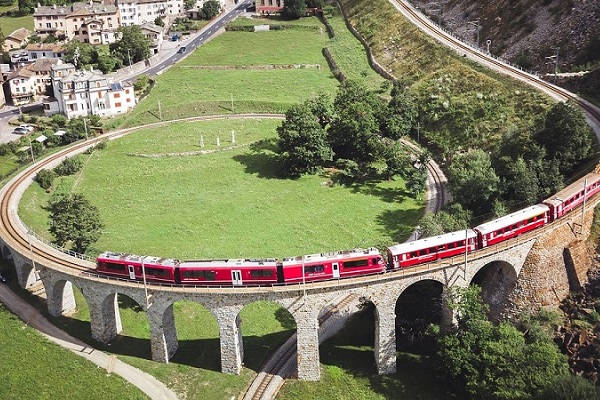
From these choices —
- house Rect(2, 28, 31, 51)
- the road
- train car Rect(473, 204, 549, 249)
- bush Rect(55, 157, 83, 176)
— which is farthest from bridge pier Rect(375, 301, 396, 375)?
house Rect(2, 28, 31, 51)

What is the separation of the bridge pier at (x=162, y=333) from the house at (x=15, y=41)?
451 feet

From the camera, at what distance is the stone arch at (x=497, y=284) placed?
62.0 metres

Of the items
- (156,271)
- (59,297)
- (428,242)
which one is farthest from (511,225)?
(59,297)

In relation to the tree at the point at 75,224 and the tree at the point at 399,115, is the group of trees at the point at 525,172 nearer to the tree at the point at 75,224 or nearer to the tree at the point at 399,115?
the tree at the point at 399,115

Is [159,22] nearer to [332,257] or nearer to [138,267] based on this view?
[138,267]

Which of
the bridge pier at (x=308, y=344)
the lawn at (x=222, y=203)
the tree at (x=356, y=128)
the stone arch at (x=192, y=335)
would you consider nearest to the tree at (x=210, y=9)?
the lawn at (x=222, y=203)

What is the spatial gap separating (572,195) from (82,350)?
172ft

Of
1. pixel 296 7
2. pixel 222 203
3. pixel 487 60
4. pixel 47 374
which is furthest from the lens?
pixel 296 7

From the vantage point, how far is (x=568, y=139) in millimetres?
73812

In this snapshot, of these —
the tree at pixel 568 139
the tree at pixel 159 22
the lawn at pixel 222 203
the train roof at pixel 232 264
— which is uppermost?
the tree at pixel 159 22

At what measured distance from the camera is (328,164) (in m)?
104

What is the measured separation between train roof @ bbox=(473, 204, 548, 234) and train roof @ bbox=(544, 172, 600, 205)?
1.47m

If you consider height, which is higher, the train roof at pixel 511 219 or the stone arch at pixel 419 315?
the train roof at pixel 511 219

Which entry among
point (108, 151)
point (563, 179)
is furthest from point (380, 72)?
point (563, 179)
